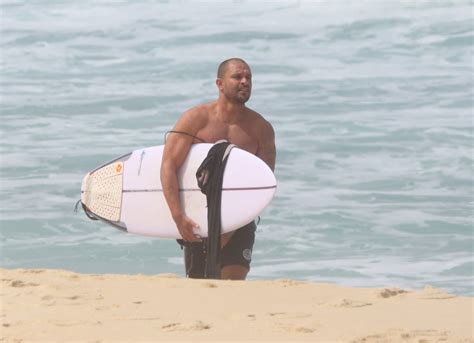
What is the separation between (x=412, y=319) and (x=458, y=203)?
25.4 ft

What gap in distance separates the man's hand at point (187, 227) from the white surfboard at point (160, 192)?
0.03 meters

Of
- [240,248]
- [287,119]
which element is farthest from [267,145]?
[287,119]

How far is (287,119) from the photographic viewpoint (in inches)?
685

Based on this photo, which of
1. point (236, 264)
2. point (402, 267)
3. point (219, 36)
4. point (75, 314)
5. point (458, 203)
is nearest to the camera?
point (75, 314)

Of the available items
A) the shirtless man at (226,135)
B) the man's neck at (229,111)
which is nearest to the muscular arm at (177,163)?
the shirtless man at (226,135)

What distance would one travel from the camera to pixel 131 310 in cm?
575

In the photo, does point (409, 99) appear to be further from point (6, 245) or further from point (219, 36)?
point (6, 245)

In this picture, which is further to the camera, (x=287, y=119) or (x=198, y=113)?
(x=287, y=119)

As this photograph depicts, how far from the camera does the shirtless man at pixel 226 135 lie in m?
7.04

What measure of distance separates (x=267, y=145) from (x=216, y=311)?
5.37ft

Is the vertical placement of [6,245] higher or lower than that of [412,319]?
lower

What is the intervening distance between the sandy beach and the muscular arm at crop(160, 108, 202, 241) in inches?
26.5

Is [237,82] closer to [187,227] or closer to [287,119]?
[187,227]

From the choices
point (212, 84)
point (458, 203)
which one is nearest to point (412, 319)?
point (458, 203)
